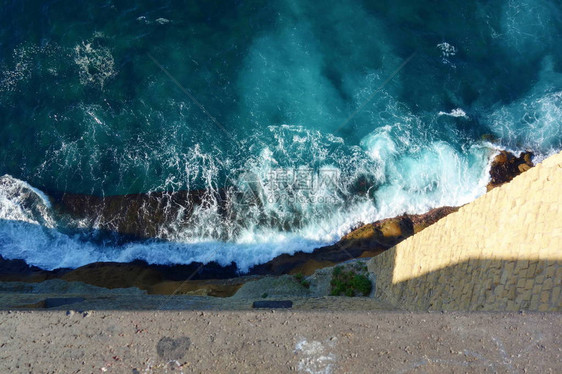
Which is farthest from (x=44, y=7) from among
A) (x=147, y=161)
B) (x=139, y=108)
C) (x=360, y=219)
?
(x=360, y=219)

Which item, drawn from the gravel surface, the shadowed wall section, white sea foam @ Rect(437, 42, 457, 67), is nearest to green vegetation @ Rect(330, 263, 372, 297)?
the shadowed wall section

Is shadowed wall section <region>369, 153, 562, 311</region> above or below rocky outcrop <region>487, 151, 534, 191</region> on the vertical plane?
below

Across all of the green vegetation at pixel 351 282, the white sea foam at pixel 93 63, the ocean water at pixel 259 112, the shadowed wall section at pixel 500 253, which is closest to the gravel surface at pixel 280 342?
the shadowed wall section at pixel 500 253

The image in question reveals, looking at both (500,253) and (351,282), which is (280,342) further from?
(351,282)

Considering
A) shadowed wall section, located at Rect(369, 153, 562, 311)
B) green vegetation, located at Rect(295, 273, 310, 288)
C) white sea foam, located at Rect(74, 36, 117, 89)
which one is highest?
white sea foam, located at Rect(74, 36, 117, 89)

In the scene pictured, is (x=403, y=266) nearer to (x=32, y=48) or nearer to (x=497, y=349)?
(x=497, y=349)

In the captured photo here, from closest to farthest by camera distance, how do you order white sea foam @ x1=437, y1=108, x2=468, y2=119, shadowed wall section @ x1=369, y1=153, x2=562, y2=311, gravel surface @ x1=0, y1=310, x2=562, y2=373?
gravel surface @ x1=0, y1=310, x2=562, y2=373
shadowed wall section @ x1=369, y1=153, x2=562, y2=311
white sea foam @ x1=437, y1=108, x2=468, y2=119

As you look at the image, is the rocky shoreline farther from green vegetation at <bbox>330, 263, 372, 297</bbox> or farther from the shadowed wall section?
the shadowed wall section

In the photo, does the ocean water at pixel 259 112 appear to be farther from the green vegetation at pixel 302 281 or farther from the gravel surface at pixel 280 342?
the gravel surface at pixel 280 342
